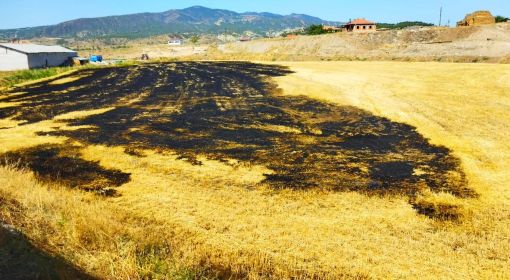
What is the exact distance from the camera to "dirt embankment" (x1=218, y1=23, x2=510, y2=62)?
54.4 metres

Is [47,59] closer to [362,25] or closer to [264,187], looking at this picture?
[264,187]

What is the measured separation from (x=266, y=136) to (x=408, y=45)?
56.7 meters

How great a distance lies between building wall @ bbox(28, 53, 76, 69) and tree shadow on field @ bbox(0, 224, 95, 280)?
7071cm

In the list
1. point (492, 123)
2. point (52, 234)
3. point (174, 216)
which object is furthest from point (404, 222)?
point (492, 123)

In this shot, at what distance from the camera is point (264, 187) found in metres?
11.2

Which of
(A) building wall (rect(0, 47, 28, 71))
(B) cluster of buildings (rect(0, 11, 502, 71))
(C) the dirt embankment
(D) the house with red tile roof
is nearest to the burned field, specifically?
(C) the dirt embankment

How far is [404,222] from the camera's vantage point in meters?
9.05

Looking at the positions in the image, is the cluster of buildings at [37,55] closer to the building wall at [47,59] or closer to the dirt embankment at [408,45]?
the building wall at [47,59]

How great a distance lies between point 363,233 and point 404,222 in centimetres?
118

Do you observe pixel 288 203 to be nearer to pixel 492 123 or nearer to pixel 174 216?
pixel 174 216

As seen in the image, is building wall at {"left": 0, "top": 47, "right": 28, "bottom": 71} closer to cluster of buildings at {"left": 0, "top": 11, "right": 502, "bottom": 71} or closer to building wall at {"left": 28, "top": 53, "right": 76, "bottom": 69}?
cluster of buildings at {"left": 0, "top": 11, "right": 502, "bottom": 71}

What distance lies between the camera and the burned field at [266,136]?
39.0 ft

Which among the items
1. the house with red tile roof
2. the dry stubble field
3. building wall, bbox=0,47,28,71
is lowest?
the dry stubble field

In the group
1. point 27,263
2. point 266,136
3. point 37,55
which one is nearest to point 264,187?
point 266,136
